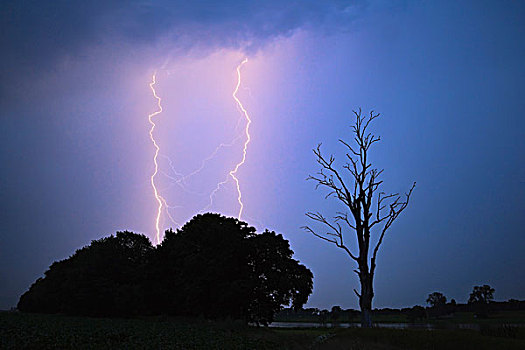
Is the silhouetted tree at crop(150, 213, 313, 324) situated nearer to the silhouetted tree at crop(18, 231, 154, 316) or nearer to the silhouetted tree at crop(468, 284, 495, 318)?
the silhouetted tree at crop(18, 231, 154, 316)

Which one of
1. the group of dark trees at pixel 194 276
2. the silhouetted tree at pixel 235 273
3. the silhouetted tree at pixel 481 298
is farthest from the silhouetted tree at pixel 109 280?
the silhouetted tree at pixel 481 298

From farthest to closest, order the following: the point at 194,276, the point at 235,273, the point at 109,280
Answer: the point at 109,280 → the point at 194,276 → the point at 235,273

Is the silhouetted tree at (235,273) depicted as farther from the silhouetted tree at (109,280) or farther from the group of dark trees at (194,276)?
the silhouetted tree at (109,280)

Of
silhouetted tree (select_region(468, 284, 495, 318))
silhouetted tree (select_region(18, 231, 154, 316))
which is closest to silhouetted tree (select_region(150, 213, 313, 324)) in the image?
silhouetted tree (select_region(18, 231, 154, 316))

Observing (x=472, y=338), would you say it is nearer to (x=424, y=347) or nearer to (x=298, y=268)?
(x=424, y=347)

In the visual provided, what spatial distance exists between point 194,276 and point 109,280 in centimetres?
1268

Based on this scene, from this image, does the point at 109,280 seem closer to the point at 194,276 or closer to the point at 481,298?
the point at 194,276

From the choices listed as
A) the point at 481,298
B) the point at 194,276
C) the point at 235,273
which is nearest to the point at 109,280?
the point at 194,276

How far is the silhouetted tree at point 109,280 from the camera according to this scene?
46281 mm

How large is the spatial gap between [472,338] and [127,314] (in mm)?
40208

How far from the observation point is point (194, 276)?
40.7 metres

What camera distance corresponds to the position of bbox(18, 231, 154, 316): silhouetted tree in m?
46.3

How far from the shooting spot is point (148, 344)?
19.1 meters

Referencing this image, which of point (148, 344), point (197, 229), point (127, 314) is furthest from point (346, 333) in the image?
point (127, 314)
